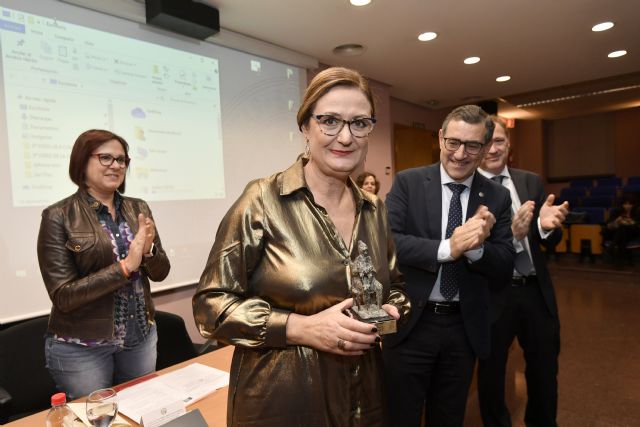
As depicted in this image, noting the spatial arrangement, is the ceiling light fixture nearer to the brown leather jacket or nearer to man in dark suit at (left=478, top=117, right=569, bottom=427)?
man in dark suit at (left=478, top=117, right=569, bottom=427)

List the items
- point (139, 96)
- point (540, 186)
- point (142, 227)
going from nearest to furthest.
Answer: point (142, 227)
point (540, 186)
point (139, 96)

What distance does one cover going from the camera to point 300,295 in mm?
906

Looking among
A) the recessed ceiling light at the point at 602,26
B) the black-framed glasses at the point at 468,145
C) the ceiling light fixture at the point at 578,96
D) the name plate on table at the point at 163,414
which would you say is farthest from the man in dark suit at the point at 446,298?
the ceiling light fixture at the point at 578,96

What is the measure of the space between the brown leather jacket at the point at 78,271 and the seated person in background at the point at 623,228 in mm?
8689

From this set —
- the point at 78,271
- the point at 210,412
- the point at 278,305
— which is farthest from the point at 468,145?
the point at 78,271

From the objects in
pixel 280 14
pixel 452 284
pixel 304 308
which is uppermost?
pixel 280 14

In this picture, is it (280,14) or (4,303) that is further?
(280,14)

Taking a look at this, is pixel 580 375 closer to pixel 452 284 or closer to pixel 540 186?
pixel 540 186

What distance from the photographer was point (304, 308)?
92cm

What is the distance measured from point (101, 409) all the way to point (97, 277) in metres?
0.76

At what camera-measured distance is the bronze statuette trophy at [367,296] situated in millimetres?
883

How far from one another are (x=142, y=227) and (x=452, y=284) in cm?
135

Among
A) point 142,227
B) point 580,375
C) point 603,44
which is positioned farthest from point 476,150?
point 603,44

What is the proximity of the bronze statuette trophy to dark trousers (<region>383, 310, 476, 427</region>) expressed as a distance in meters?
0.76
